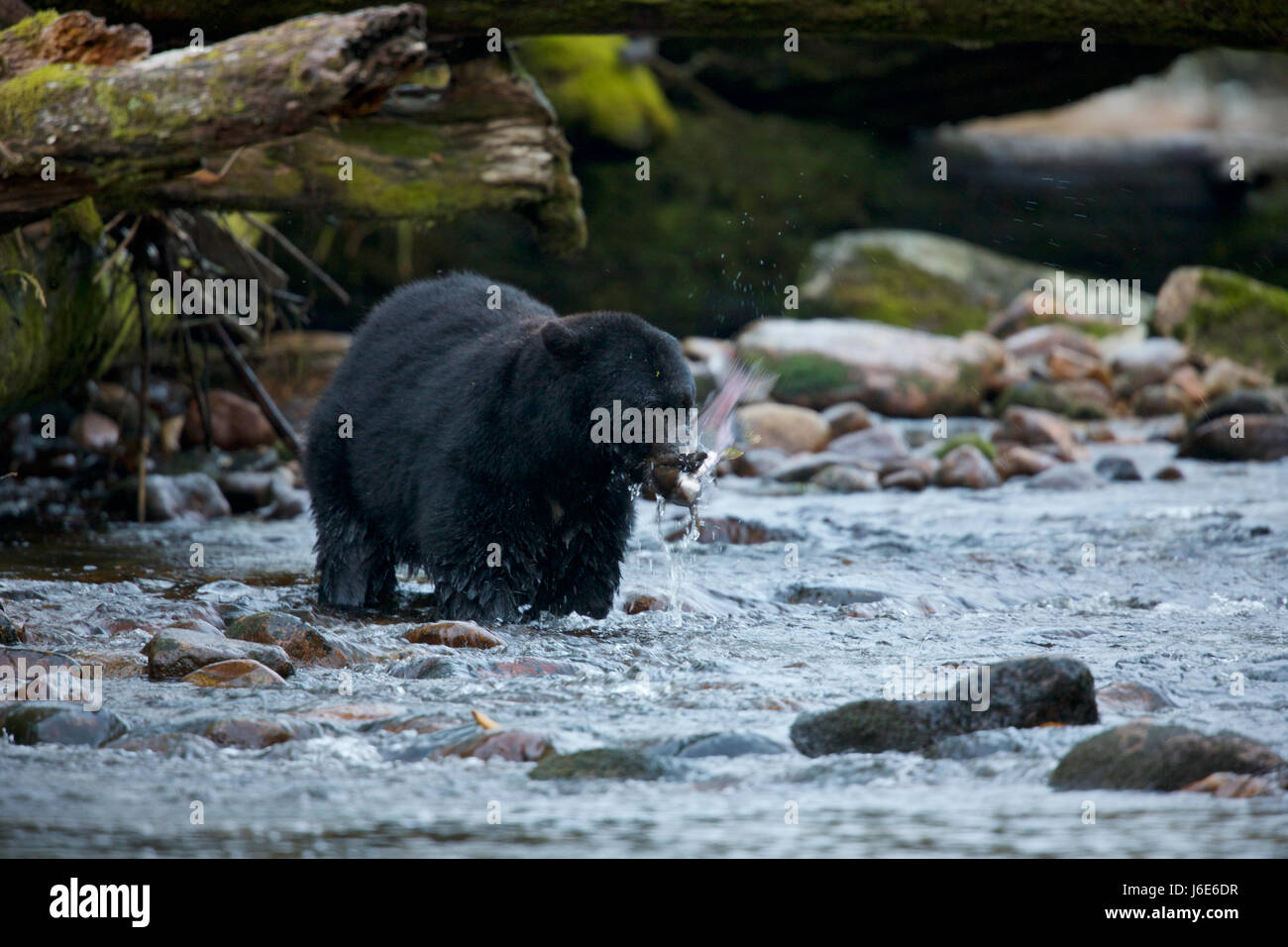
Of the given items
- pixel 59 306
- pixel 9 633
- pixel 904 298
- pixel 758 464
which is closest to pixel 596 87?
pixel 904 298

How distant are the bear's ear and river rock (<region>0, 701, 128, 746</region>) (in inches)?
82.6

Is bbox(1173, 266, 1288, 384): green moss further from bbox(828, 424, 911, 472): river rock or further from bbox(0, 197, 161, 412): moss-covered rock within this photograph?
bbox(0, 197, 161, 412): moss-covered rock

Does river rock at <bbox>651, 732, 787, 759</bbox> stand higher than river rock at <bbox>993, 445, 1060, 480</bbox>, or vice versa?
river rock at <bbox>993, 445, 1060, 480</bbox>

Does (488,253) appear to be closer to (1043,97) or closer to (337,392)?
(1043,97)

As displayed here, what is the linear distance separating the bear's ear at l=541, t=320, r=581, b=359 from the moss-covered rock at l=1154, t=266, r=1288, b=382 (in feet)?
33.3

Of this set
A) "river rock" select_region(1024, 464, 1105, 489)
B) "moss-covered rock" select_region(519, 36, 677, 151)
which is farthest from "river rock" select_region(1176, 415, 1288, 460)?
"moss-covered rock" select_region(519, 36, 677, 151)

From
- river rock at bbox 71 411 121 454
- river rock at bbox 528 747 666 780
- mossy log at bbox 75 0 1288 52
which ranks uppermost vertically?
mossy log at bbox 75 0 1288 52

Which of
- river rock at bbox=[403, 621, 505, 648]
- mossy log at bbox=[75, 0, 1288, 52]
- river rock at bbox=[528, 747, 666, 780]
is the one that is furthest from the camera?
mossy log at bbox=[75, 0, 1288, 52]

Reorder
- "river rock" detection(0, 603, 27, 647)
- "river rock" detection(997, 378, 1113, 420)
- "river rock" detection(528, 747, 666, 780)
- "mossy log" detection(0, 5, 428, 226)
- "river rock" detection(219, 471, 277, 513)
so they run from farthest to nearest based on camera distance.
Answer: "river rock" detection(997, 378, 1113, 420) → "river rock" detection(219, 471, 277, 513) → "river rock" detection(0, 603, 27, 647) → "mossy log" detection(0, 5, 428, 226) → "river rock" detection(528, 747, 666, 780)

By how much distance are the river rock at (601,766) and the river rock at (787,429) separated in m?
7.58

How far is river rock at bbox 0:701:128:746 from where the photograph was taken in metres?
3.57

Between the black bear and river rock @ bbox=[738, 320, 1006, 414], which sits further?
river rock @ bbox=[738, 320, 1006, 414]

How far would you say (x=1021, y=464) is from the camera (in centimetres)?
1007

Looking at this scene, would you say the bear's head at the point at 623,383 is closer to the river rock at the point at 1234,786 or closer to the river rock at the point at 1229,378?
the river rock at the point at 1234,786
